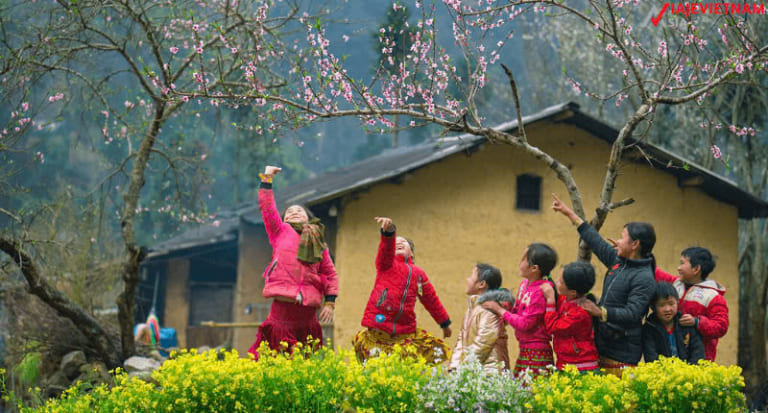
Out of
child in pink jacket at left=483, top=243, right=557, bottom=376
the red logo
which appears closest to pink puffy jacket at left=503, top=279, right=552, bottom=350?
child in pink jacket at left=483, top=243, right=557, bottom=376

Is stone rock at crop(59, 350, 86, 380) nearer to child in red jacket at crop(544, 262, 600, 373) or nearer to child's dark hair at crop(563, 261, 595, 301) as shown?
child in red jacket at crop(544, 262, 600, 373)

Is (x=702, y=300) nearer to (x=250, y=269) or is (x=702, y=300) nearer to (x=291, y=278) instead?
(x=291, y=278)

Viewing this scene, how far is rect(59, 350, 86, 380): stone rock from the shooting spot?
10.2m

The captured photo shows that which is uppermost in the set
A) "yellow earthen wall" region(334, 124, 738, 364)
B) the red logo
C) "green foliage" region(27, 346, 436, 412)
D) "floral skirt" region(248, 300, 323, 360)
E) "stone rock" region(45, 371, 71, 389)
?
the red logo

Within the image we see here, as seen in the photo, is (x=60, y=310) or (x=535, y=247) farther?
(x=60, y=310)

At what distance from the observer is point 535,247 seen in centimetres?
600

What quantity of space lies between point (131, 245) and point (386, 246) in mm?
4427

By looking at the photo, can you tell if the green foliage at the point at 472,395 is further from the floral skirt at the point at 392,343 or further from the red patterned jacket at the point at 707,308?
the red patterned jacket at the point at 707,308

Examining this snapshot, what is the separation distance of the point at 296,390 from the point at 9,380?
6985mm

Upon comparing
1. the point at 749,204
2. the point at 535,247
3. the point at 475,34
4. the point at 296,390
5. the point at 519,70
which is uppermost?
the point at 519,70

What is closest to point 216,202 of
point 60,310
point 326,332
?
point 326,332

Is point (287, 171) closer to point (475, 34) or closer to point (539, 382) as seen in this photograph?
point (475, 34)

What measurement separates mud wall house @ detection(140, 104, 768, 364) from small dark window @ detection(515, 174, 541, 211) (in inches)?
0.7

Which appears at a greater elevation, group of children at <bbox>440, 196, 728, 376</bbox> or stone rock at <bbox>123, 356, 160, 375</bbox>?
group of children at <bbox>440, 196, 728, 376</bbox>
